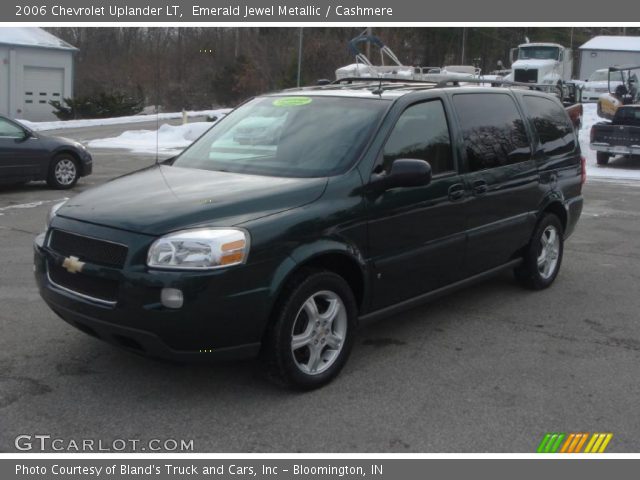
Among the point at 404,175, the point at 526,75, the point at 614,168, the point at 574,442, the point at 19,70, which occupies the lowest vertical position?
the point at 574,442

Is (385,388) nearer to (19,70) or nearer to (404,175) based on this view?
(404,175)

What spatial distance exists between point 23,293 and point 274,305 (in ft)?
9.76

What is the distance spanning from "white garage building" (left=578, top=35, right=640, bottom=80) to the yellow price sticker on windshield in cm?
4751

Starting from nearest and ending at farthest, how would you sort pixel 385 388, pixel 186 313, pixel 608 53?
pixel 186 313 < pixel 385 388 < pixel 608 53

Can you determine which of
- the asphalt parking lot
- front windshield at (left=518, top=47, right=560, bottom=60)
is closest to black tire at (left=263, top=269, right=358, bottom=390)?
the asphalt parking lot

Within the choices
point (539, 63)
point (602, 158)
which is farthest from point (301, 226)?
point (539, 63)

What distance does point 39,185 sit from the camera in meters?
13.0

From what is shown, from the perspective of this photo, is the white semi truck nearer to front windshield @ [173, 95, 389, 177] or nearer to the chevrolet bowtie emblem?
front windshield @ [173, 95, 389, 177]

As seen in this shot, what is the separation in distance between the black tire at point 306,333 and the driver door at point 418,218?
34cm

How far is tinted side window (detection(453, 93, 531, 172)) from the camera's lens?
5.47 m

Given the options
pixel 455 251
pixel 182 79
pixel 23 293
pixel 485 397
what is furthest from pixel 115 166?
pixel 182 79

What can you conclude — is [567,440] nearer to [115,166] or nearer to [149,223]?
[149,223]

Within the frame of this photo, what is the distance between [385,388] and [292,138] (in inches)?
68.8

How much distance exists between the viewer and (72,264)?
3.99 metres
